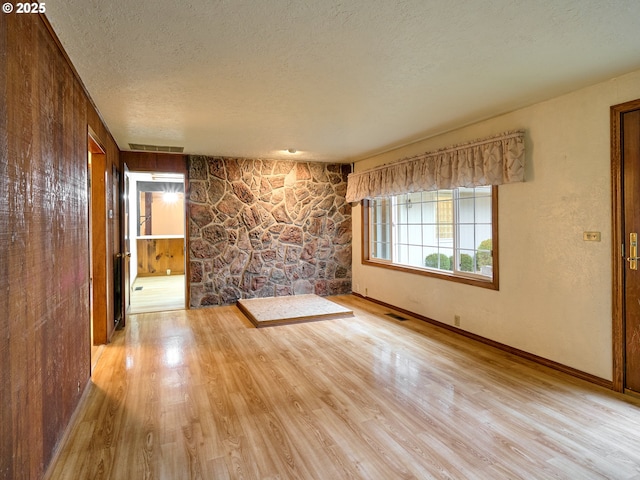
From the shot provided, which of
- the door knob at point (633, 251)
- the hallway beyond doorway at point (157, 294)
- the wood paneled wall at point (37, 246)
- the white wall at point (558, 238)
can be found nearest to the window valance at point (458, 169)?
the white wall at point (558, 238)

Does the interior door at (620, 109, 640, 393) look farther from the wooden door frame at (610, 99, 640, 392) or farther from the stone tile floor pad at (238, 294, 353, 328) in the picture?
the stone tile floor pad at (238, 294, 353, 328)

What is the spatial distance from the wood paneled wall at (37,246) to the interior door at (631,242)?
3.58 meters

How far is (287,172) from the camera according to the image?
582 centimetres

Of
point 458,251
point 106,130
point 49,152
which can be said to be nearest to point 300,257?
point 458,251

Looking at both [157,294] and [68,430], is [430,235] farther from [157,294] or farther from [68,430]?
[157,294]

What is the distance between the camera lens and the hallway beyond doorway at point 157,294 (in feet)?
18.1

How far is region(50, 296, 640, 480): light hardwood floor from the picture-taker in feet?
5.98

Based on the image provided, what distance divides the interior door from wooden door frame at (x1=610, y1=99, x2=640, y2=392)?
2 cm

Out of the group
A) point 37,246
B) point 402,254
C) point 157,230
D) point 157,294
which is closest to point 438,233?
point 402,254

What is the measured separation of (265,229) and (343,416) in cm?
379

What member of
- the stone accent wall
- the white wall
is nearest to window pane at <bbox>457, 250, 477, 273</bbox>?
the white wall

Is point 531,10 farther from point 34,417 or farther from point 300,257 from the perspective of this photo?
point 300,257

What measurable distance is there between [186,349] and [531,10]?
3.79 m

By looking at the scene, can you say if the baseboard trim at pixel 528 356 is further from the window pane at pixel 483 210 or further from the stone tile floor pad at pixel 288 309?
the window pane at pixel 483 210
